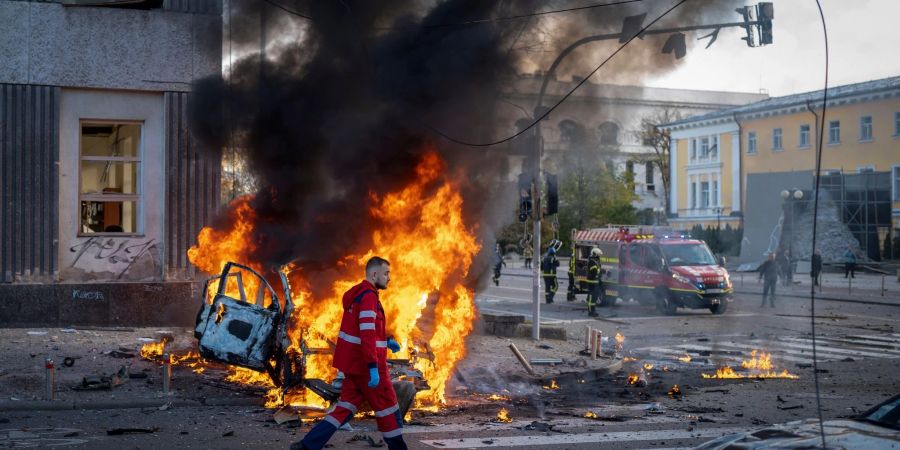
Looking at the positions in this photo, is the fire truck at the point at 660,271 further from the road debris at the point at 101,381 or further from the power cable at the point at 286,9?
the road debris at the point at 101,381

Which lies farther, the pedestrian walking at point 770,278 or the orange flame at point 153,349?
Result: the pedestrian walking at point 770,278

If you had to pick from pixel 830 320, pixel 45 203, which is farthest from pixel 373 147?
pixel 830 320

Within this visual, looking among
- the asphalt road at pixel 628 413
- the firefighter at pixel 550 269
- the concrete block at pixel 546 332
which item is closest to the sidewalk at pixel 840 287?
the firefighter at pixel 550 269

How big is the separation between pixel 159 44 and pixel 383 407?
10845 millimetres

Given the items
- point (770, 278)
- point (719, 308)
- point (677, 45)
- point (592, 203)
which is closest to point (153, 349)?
point (677, 45)

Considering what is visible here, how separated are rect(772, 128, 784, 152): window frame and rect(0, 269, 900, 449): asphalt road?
116 feet

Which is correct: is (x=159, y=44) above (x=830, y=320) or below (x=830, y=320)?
above

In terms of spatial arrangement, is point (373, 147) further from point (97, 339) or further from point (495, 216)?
point (97, 339)

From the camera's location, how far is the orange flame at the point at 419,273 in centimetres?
1078

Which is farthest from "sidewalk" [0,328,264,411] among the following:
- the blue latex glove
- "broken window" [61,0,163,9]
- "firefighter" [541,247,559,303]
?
"firefighter" [541,247,559,303]

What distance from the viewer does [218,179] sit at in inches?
621

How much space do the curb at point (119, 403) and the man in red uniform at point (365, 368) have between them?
3.24 m

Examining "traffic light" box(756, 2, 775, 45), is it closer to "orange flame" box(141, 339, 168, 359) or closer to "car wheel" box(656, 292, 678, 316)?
"orange flame" box(141, 339, 168, 359)

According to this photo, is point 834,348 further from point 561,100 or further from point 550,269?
point 550,269
